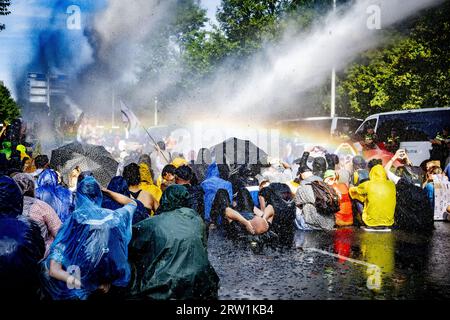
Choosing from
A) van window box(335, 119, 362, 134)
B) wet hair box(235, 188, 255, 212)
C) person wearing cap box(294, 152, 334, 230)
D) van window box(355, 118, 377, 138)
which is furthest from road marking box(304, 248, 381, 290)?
van window box(335, 119, 362, 134)

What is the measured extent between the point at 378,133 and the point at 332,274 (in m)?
9.15

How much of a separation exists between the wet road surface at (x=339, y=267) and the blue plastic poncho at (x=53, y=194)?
2060mm

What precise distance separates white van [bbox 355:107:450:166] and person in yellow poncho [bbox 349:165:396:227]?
14.3ft

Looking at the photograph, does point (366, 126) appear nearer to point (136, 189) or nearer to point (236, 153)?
point (236, 153)

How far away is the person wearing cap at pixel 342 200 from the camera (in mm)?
9625

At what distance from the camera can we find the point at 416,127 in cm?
1351

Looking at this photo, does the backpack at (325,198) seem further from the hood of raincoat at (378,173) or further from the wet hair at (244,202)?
the wet hair at (244,202)

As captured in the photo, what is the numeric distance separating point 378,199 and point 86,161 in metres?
5.38

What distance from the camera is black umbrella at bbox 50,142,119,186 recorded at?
8.77 meters

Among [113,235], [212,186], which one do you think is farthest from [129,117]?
[113,235]

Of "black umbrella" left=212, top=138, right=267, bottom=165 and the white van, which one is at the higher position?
the white van

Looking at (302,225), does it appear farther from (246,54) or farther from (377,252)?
(246,54)

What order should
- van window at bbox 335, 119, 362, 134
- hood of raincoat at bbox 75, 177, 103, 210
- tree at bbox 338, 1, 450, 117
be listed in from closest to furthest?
1. hood of raincoat at bbox 75, 177, 103, 210
2. van window at bbox 335, 119, 362, 134
3. tree at bbox 338, 1, 450, 117

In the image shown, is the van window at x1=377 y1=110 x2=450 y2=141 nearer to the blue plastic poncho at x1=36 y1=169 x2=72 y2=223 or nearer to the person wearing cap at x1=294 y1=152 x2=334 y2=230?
the person wearing cap at x1=294 y1=152 x2=334 y2=230
